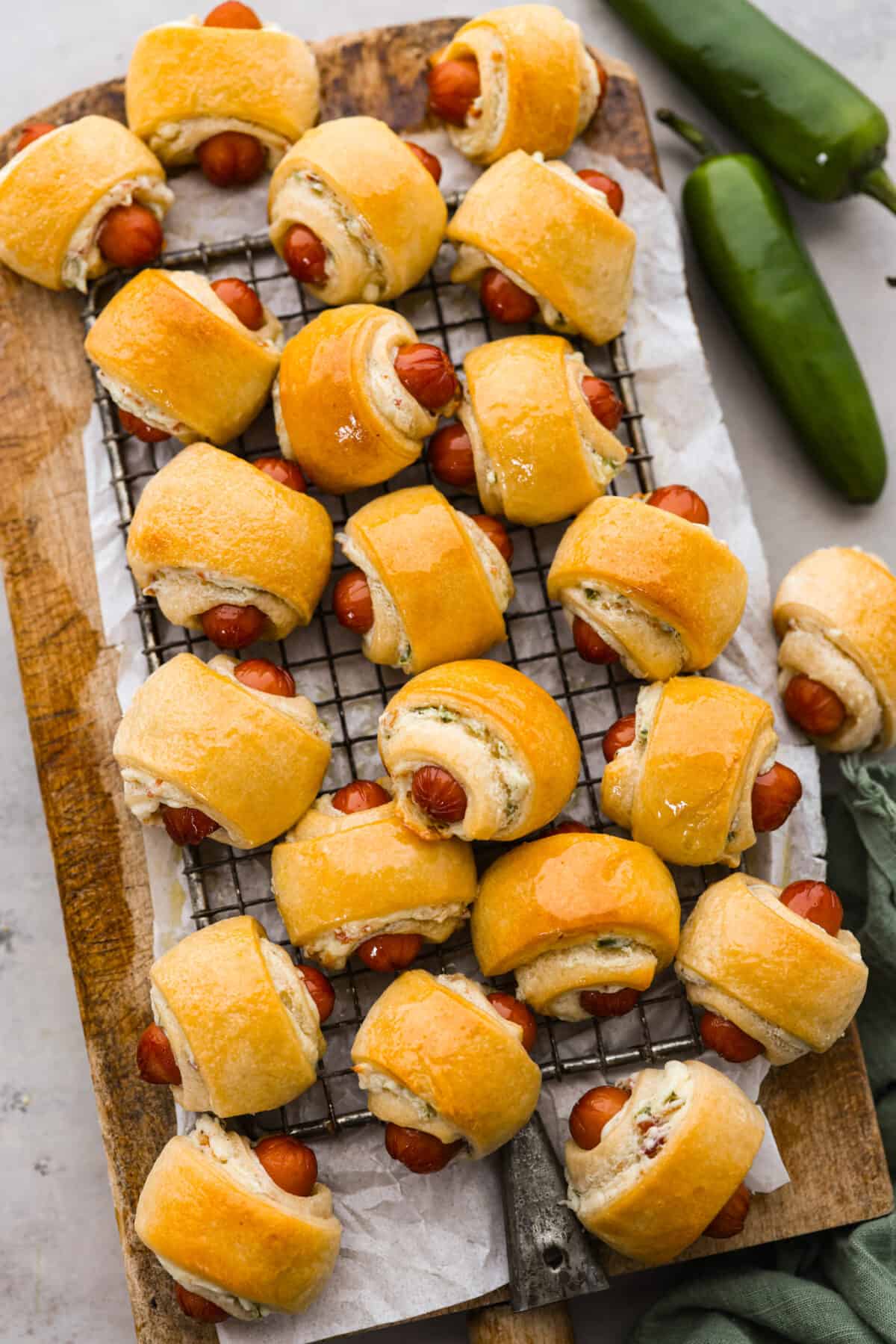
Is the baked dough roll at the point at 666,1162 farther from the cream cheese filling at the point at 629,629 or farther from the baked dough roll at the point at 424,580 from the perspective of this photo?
the baked dough roll at the point at 424,580

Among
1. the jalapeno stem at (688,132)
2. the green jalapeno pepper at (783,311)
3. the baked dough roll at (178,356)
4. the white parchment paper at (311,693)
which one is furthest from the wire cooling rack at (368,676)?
the jalapeno stem at (688,132)

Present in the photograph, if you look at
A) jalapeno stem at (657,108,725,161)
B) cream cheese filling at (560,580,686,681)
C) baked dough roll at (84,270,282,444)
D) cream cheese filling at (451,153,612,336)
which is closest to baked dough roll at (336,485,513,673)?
cream cheese filling at (560,580,686,681)

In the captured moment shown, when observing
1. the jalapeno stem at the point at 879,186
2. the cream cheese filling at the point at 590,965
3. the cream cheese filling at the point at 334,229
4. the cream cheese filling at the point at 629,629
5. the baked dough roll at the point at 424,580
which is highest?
the jalapeno stem at the point at 879,186

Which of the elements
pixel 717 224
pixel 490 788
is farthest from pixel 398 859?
pixel 717 224

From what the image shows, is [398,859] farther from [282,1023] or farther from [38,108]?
[38,108]

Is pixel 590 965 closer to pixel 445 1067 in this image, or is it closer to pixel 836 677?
pixel 445 1067

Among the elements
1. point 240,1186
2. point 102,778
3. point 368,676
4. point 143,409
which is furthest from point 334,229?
point 240,1186
